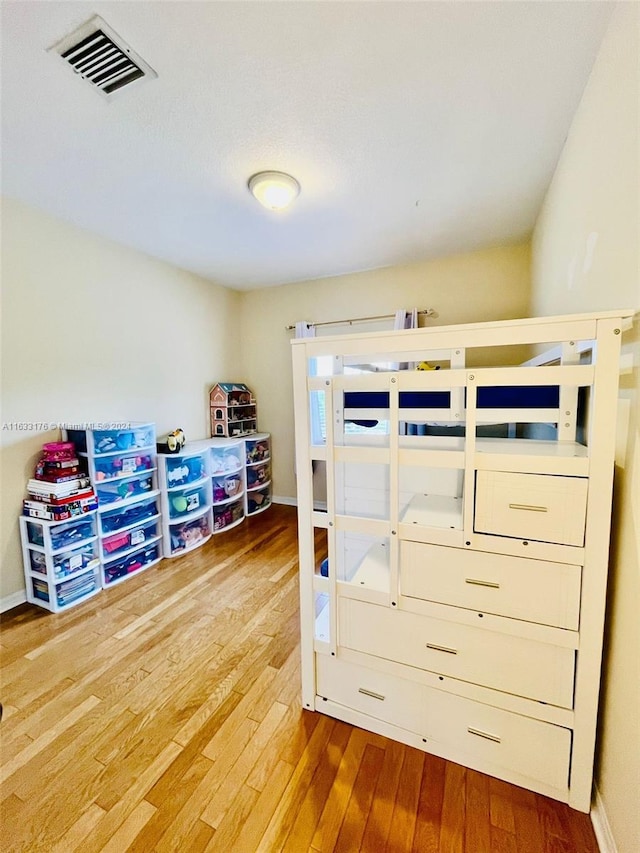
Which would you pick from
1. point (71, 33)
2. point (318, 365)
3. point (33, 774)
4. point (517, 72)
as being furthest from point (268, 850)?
point (318, 365)

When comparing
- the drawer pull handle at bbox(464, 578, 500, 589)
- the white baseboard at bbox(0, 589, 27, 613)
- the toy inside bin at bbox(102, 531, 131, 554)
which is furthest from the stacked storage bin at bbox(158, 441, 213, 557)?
the drawer pull handle at bbox(464, 578, 500, 589)

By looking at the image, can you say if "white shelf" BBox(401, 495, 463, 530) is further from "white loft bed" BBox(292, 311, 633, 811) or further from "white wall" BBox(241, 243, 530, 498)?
"white wall" BBox(241, 243, 530, 498)

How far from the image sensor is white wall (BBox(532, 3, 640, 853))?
84cm

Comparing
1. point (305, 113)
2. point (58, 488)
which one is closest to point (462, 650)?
point (305, 113)

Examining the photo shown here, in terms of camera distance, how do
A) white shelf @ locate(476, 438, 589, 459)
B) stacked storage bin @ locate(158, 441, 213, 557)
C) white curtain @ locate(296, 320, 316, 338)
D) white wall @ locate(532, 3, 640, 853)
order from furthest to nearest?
white curtain @ locate(296, 320, 316, 338) → stacked storage bin @ locate(158, 441, 213, 557) → white shelf @ locate(476, 438, 589, 459) → white wall @ locate(532, 3, 640, 853)

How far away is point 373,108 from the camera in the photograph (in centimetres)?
140

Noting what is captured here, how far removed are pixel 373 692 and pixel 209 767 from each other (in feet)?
2.04

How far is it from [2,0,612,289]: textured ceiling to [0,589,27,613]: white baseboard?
2.45 m

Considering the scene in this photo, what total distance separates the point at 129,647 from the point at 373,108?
2.80 m

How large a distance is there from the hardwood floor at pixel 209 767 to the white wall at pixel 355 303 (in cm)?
231

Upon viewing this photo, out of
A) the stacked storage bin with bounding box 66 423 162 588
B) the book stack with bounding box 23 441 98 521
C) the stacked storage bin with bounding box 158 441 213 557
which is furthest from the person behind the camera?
the stacked storage bin with bounding box 158 441 213 557

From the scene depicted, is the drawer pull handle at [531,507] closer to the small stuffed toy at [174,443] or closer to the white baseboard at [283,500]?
the small stuffed toy at [174,443]

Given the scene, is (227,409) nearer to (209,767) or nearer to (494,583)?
(209,767)

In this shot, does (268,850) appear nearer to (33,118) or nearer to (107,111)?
(107,111)
